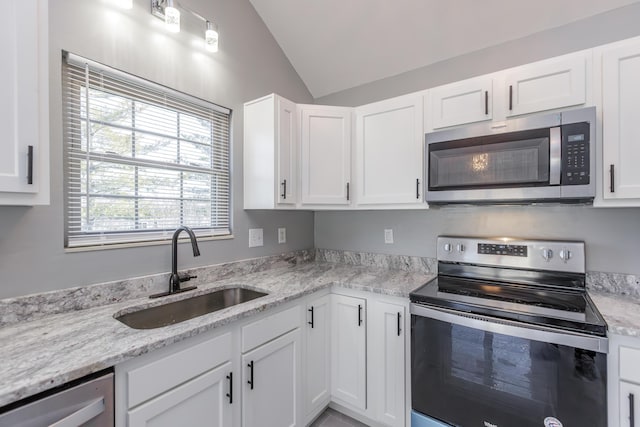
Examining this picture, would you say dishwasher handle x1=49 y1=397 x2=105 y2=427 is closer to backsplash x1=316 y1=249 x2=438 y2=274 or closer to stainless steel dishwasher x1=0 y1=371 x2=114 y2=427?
stainless steel dishwasher x1=0 y1=371 x2=114 y2=427

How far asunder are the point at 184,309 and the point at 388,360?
121 cm

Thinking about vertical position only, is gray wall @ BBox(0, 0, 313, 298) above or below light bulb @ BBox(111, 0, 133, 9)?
below

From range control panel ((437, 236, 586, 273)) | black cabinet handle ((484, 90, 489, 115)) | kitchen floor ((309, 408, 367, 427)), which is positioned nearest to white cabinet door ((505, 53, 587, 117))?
black cabinet handle ((484, 90, 489, 115))

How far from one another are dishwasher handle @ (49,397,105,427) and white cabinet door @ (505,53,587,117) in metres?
2.21

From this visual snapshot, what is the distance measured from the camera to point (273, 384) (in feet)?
4.96

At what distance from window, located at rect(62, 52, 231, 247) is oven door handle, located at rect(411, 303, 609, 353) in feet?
4.75

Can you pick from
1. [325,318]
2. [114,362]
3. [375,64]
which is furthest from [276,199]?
[375,64]

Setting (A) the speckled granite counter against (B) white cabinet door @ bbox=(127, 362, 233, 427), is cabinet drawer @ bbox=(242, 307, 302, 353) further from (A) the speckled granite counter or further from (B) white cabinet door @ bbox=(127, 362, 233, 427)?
(A) the speckled granite counter

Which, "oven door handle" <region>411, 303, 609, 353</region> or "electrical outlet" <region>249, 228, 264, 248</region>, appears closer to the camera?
"oven door handle" <region>411, 303, 609, 353</region>

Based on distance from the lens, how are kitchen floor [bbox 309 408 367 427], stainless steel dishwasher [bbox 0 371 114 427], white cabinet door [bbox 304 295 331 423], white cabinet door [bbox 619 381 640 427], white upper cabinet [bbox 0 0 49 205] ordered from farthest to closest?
kitchen floor [bbox 309 408 367 427], white cabinet door [bbox 304 295 331 423], white cabinet door [bbox 619 381 640 427], white upper cabinet [bbox 0 0 49 205], stainless steel dishwasher [bbox 0 371 114 427]

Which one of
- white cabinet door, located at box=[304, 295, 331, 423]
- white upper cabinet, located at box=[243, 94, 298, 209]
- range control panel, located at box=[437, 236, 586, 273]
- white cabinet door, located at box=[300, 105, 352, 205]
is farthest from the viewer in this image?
white cabinet door, located at box=[300, 105, 352, 205]

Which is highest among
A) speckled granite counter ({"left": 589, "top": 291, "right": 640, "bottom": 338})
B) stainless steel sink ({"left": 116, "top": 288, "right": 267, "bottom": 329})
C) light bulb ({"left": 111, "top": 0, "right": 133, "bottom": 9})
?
light bulb ({"left": 111, "top": 0, "right": 133, "bottom": 9})

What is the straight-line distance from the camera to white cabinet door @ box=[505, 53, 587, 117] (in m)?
1.45

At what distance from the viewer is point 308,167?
2.16 m
